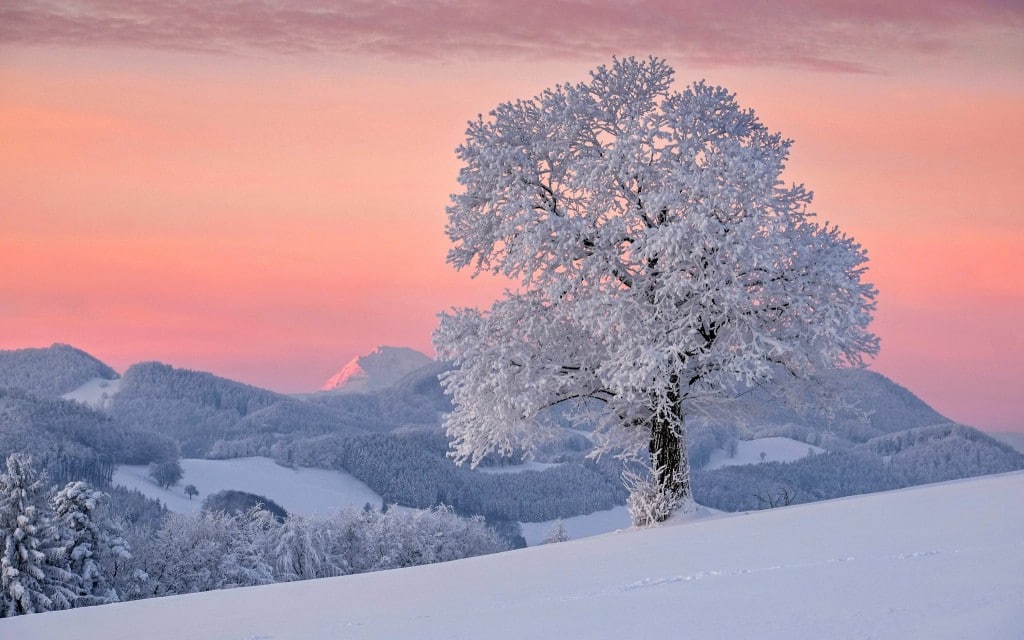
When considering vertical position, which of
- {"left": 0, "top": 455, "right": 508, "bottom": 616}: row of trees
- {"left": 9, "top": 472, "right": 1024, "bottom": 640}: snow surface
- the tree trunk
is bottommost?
{"left": 0, "top": 455, "right": 508, "bottom": 616}: row of trees

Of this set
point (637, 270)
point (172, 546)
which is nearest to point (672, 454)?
point (637, 270)

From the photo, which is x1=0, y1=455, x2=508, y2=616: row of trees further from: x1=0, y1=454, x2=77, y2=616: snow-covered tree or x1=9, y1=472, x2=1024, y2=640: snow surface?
x1=9, y1=472, x2=1024, y2=640: snow surface

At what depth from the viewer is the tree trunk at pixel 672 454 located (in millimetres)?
22922

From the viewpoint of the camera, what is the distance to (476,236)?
24375mm

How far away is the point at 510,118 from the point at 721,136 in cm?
464

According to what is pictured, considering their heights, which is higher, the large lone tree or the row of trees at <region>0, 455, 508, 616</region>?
the large lone tree

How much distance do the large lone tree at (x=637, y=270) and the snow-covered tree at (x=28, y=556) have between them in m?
27.3

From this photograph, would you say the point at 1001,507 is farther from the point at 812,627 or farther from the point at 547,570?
the point at 812,627

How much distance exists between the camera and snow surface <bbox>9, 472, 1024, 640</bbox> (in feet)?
32.3

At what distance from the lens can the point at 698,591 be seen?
11828mm

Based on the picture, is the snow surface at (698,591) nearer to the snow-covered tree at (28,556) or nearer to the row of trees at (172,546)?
the snow-covered tree at (28,556)

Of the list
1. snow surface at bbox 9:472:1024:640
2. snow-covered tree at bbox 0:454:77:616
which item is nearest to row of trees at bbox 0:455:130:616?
snow-covered tree at bbox 0:454:77:616

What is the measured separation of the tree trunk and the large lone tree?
44 millimetres

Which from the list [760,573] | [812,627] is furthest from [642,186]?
[812,627]
